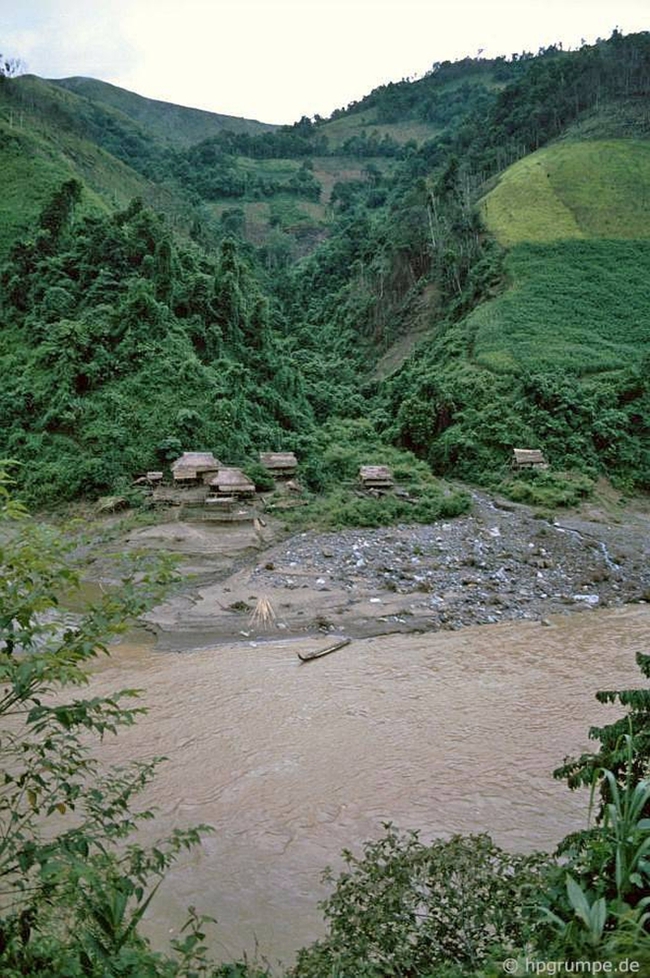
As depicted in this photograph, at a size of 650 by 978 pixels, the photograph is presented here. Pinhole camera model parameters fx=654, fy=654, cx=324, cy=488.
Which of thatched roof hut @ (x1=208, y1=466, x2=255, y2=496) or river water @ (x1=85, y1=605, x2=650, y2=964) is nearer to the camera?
river water @ (x1=85, y1=605, x2=650, y2=964)

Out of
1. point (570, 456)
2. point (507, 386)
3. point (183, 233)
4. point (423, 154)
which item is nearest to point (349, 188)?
point (423, 154)

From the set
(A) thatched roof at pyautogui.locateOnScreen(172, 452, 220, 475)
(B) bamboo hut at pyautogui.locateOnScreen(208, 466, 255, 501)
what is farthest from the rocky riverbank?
(A) thatched roof at pyautogui.locateOnScreen(172, 452, 220, 475)

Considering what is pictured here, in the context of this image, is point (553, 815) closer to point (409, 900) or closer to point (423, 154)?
point (409, 900)

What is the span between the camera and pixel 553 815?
839 cm

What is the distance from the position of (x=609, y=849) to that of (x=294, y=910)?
14.8 ft

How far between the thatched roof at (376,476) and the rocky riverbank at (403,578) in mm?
3379

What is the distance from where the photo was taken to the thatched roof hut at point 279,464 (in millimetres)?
26125

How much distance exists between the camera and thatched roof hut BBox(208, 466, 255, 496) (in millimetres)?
23000

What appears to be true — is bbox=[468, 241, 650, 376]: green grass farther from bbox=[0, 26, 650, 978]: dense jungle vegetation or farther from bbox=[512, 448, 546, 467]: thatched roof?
bbox=[512, 448, 546, 467]: thatched roof

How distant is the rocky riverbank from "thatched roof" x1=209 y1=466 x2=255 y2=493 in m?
1.81

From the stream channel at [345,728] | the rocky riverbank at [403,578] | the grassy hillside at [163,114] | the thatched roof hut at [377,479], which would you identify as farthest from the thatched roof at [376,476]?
the grassy hillside at [163,114]

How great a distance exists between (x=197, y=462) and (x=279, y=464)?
11.8ft

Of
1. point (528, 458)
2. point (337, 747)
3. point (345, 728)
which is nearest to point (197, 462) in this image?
point (528, 458)

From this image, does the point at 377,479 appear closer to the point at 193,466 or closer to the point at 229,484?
the point at 229,484
